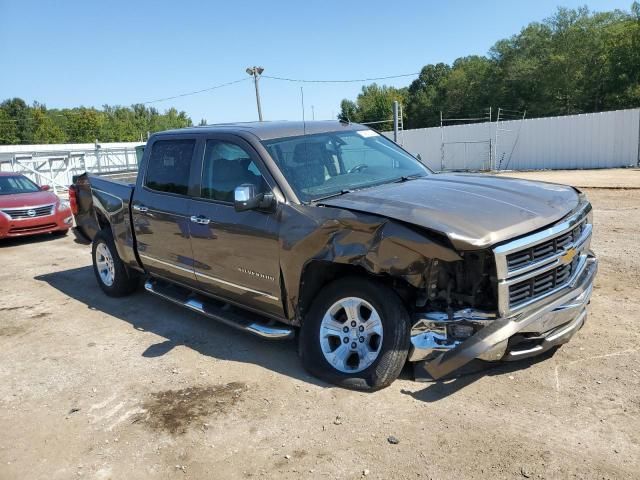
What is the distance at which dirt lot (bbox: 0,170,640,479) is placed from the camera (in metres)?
3.09

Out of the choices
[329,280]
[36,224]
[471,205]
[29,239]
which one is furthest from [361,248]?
[29,239]

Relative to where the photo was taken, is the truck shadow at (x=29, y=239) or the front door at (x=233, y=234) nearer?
the front door at (x=233, y=234)

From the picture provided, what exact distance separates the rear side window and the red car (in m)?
7.53

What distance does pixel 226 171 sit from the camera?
4805 millimetres

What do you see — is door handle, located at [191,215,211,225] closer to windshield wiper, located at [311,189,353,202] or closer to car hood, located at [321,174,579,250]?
windshield wiper, located at [311,189,353,202]

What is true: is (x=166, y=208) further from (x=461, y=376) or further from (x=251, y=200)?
(x=461, y=376)

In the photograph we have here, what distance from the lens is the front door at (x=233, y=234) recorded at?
4297 millimetres

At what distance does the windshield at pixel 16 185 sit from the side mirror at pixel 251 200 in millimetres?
10733

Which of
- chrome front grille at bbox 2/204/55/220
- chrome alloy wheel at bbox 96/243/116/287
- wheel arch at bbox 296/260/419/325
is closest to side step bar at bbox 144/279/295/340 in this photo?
wheel arch at bbox 296/260/419/325

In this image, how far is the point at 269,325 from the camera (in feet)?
14.8

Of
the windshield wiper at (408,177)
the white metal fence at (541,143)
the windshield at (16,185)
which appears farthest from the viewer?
the white metal fence at (541,143)

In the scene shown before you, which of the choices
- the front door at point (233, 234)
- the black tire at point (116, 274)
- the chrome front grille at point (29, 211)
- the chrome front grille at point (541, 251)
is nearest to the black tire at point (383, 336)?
the front door at point (233, 234)

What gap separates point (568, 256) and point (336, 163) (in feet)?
6.68

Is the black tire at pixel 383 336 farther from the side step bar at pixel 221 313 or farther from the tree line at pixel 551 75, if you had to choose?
the tree line at pixel 551 75
